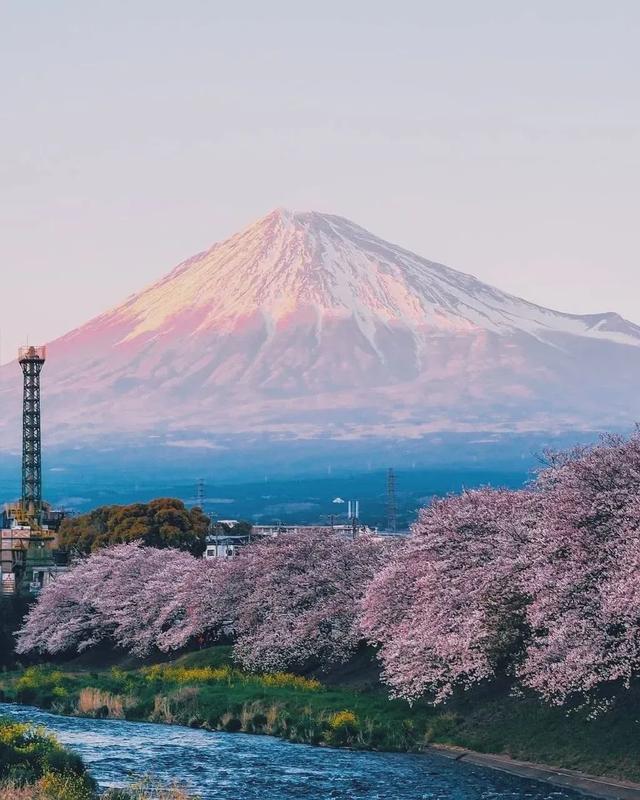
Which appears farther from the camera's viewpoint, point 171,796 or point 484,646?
point 484,646

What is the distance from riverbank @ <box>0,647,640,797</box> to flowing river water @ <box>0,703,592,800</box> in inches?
59.2

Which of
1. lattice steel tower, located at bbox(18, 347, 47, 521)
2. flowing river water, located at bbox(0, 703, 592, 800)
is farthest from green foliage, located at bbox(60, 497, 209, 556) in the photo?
flowing river water, located at bbox(0, 703, 592, 800)

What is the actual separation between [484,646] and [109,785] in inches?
652

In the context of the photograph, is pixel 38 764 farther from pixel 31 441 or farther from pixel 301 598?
pixel 31 441

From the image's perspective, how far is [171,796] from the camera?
40781mm

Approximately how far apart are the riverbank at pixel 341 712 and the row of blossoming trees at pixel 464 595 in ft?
3.40

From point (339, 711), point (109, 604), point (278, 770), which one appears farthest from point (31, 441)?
point (278, 770)

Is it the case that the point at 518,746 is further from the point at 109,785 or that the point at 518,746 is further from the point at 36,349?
the point at 36,349

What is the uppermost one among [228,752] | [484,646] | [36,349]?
[36,349]

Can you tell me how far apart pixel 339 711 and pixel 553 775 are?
13.1m

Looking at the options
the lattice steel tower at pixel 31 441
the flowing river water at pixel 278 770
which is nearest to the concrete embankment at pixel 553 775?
the flowing river water at pixel 278 770

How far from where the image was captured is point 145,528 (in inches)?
4500

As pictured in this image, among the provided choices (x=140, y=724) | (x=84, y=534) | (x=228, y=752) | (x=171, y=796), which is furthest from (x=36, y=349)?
(x=171, y=796)

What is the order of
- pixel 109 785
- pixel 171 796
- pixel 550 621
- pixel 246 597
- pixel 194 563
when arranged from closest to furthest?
1. pixel 171 796
2. pixel 109 785
3. pixel 550 621
4. pixel 246 597
5. pixel 194 563
